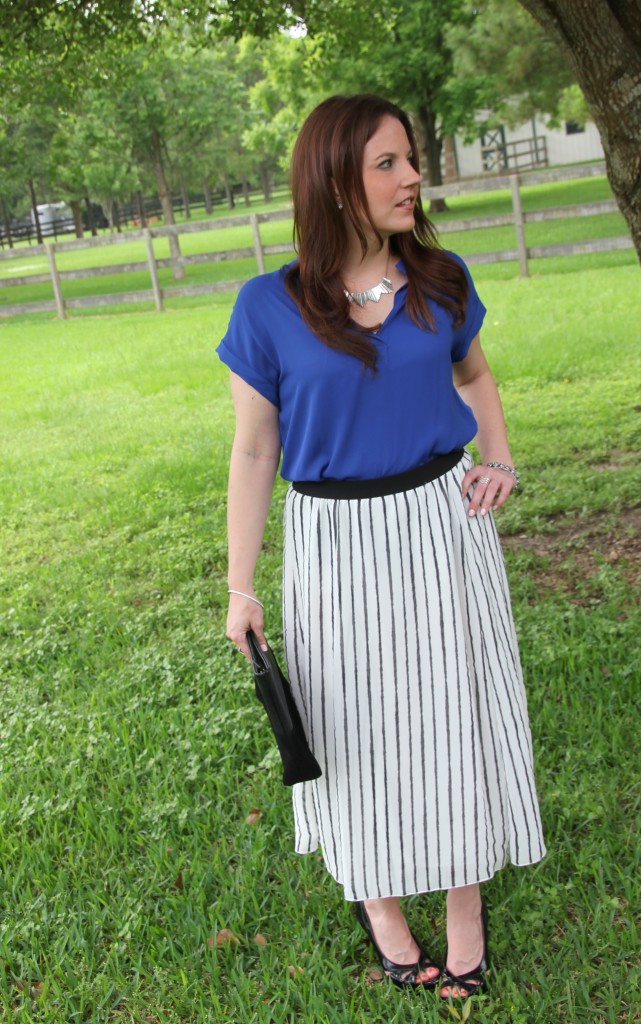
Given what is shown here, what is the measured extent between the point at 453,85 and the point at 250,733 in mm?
25692

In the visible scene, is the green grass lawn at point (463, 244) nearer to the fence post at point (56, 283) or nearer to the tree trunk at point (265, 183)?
the fence post at point (56, 283)

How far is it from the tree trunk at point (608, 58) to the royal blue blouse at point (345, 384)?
2.25 meters

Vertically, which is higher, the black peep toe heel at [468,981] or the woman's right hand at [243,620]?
the woman's right hand at [243,620]

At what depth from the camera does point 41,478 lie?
7.42 meters

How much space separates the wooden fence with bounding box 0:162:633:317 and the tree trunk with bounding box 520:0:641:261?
Result: 915 centimetres

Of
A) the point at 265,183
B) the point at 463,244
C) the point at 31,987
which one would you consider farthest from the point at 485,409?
the point at 265,183

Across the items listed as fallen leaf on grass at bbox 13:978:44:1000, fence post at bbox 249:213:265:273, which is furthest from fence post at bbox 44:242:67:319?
fallen leaf on grass at bbox 13:978:44:1000

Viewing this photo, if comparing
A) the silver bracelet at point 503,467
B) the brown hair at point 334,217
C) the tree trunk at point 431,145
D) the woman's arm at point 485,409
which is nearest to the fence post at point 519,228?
the woman's arm at point 485,409

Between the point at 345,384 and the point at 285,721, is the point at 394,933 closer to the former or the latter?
the point at 285,721

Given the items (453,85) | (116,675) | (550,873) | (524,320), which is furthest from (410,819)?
(453,85)

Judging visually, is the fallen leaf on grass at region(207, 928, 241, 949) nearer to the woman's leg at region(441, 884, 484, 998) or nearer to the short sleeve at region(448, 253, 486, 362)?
the woman's leg at region(441, 884, 484, 998)

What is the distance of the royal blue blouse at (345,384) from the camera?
7.37 ft

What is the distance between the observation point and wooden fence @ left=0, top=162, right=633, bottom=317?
13305mm

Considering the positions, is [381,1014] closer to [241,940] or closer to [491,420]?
[241,940]
